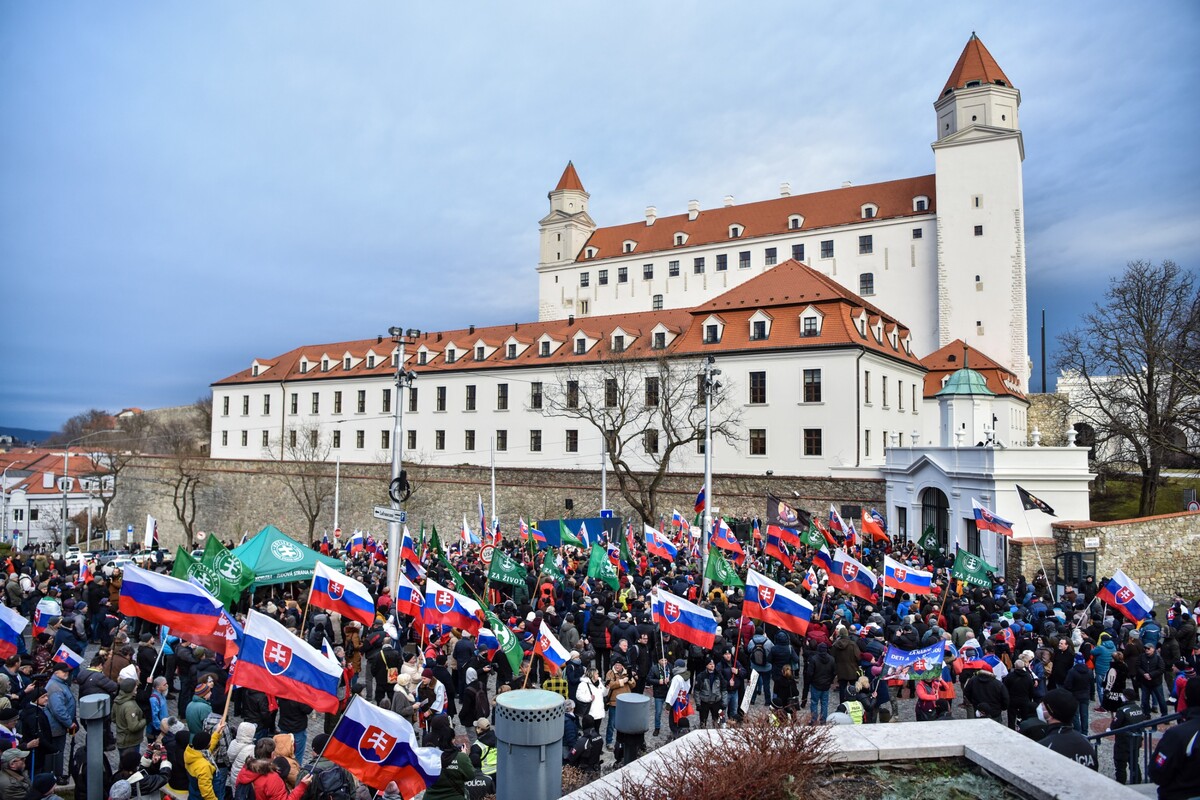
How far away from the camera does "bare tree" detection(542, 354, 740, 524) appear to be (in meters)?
41.5

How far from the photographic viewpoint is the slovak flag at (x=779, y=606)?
12898mm

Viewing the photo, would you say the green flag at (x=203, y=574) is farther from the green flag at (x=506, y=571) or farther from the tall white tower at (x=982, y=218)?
the tall white tower at (x=982, y=218)

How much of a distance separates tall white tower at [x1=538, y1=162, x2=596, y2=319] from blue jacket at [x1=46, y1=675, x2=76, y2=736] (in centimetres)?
6469

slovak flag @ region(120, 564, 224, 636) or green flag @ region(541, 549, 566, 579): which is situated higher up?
slovak flag @ region(120, 564, 224, 636)

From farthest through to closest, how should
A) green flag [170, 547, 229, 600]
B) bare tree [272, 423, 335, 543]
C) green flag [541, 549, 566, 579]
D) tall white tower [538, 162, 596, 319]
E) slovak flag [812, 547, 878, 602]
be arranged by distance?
tall white tower [538, 162, 596, 319] < bare tree [272, 423, 335, 543] < green flag [541, 549, 566, 579] < slovak flag [812, 547, 878, 602] < green flag [170, 547, 229, 600]

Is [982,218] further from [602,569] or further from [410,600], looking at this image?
[410,600]

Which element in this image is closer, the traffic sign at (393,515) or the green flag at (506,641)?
the green flag at (506,641)

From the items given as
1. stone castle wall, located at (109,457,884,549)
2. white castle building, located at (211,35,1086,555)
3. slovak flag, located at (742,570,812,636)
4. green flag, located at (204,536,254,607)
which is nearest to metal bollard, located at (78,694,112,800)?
green flag, located at (204,536,254,607)

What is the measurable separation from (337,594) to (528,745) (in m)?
7.92

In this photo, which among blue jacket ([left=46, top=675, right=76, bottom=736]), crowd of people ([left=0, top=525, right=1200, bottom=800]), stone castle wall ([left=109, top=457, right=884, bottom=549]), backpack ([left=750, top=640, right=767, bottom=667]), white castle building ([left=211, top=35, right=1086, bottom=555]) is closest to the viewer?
crowd of people ([left=0, top=525, right=1200, bottom=800])

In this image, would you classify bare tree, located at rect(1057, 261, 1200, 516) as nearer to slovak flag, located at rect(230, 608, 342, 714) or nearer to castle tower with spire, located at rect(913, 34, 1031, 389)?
castle tower with spire, located at rect(913, 34, 1031, 389)

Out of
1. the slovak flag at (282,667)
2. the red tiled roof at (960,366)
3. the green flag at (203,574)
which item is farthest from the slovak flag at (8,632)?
the red tiled roof at (960,366)

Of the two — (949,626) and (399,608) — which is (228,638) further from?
(949,626)

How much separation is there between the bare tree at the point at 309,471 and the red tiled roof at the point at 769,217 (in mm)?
28717
